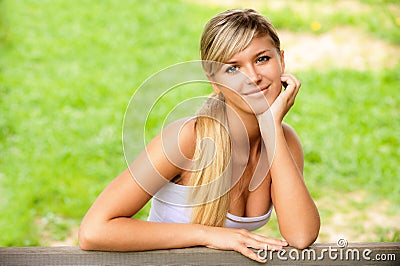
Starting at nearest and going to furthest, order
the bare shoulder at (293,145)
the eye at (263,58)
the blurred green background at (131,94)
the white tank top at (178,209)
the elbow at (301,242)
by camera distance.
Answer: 1. the elbow at (301,242)
2. the eye at (263,58)
3. the white tank top at (178,209)
4. the bare shoulder at (293,145)
5. the blurred green background at (131,94)

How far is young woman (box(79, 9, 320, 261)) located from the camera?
1575 mm

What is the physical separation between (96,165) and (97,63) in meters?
1.82

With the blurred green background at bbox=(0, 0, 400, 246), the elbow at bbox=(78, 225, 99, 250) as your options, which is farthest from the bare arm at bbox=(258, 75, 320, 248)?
the blurred green background at bbox=(0, 0, 400, 246)

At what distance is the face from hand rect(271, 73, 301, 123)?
0.7 inches

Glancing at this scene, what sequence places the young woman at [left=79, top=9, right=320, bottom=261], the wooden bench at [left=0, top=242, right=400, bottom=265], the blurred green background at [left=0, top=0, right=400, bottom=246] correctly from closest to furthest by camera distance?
the wooden bench at [left=0, top=242, right=400, bottom=265], the young woman at [left=79, top=9, right=320, bottom=261], the blurred green background at [left=0, top=0, right=400, bottom=246]

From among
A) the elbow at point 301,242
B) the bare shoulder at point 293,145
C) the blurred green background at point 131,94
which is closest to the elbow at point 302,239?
the elbow at point 301,242

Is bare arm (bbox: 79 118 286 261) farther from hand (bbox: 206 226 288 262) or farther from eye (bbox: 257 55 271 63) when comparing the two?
eye (bbox: 257 55 271 63)

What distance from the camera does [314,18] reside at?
6.63m

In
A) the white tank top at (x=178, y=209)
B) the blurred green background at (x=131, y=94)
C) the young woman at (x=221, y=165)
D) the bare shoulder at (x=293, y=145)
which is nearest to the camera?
the young woman at (x=221, y=165)

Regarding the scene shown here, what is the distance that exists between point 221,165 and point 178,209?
19 centimetres

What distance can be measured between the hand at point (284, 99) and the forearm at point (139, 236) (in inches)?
14.8

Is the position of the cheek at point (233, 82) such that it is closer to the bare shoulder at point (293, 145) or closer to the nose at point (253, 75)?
Answer: the nose at point (253, 75)

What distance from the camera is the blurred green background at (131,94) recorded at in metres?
3.87

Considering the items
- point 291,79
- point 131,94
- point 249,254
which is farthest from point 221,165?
point 131,94
